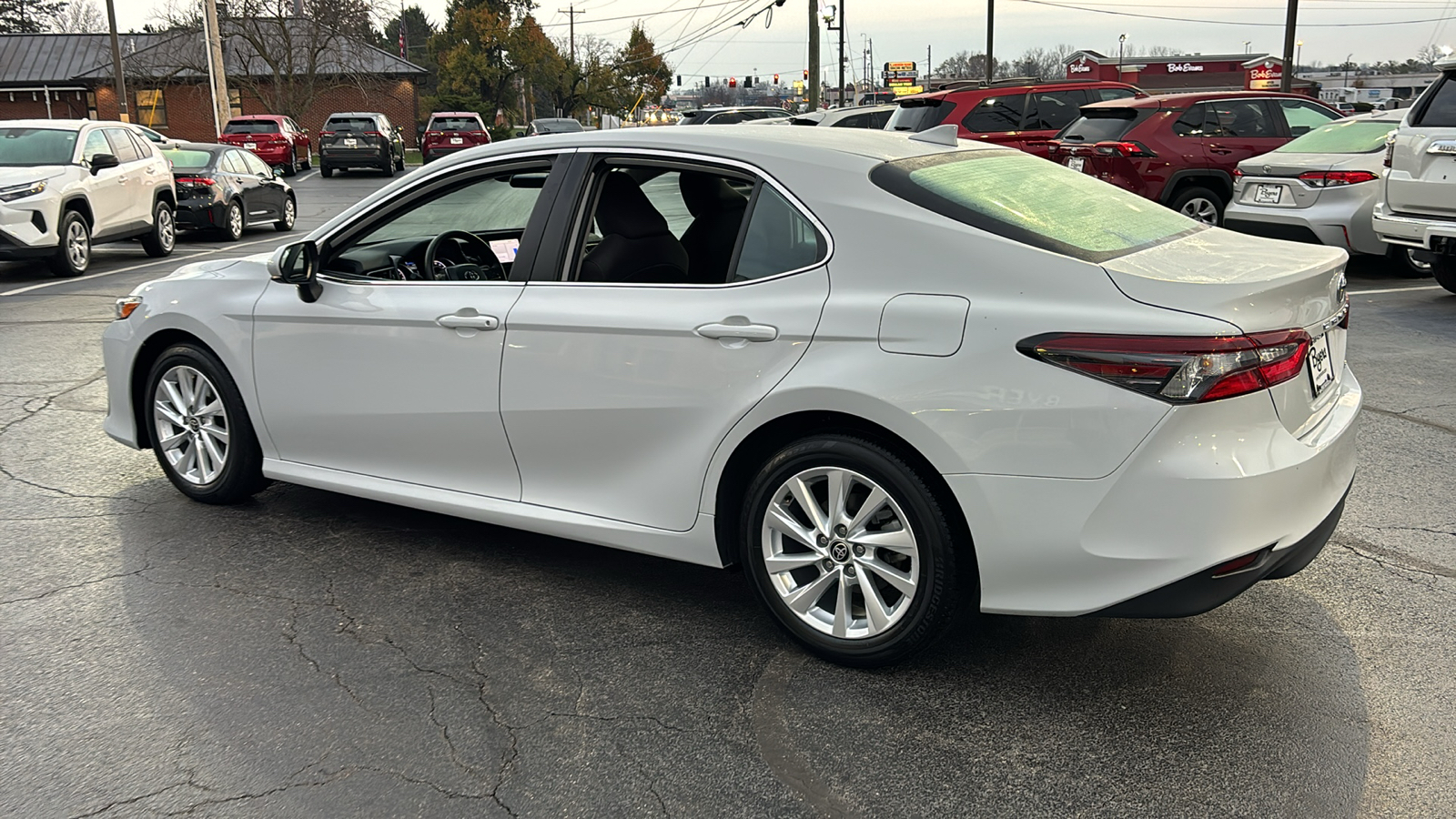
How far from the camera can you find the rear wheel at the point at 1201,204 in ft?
43.5

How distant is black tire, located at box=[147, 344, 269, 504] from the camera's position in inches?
195

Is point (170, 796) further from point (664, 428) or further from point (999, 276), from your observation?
point (999, 276)

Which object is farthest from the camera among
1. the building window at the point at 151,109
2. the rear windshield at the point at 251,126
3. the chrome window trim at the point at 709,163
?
the building window at the point at 151,109

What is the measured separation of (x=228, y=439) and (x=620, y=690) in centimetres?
245

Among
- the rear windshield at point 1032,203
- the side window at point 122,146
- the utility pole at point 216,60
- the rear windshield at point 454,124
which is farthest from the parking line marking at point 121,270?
the rear windshield at point 454,124

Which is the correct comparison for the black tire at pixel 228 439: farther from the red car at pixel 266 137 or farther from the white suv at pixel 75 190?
the red car at pixel 266 137

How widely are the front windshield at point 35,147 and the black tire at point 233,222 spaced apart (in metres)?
3.64

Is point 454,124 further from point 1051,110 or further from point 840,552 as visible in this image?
point 840,552

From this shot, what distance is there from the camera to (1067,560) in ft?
10.3

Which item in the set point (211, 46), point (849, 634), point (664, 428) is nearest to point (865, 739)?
point (849, 634)

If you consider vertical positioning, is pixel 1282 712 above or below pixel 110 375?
below

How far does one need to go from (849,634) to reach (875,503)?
0.43m

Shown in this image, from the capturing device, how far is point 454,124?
38.7 metres

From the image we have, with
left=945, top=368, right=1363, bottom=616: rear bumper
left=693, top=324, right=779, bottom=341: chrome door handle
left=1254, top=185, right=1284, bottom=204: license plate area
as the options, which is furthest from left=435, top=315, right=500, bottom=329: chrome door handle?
left=1254, top=185, right=1284, bottom=204: license plate area
